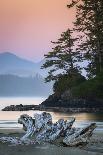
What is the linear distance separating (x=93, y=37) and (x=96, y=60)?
11.1 ft

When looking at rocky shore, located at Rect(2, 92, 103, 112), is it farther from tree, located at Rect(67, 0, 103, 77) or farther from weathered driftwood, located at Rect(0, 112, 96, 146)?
weathered driftwood, located at Rect(0, 112, 96, 146)

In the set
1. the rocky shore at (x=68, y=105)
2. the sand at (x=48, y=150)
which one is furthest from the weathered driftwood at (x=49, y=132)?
the rocky shore at (x=68, y=105)

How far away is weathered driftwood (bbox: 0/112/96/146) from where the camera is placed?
19734mm

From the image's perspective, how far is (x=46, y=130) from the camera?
21.4 m

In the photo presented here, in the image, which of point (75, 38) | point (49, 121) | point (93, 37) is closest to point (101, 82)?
point (93, 37)

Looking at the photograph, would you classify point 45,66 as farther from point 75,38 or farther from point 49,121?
point 49,121

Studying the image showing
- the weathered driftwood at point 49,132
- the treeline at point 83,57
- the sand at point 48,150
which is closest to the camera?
the sand at point 48,150

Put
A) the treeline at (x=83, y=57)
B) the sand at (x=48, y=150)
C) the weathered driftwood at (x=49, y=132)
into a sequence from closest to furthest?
the sand at (x=48, y=150), the weathered driftwood at (x=49, y=132), the treeline at (x=83, y=57)

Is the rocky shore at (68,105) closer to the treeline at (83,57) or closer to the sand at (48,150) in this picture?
the treeline at (83,57)

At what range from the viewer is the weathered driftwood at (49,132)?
1973 centimetres

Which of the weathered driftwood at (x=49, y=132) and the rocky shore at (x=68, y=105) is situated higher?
the rocky shore at (x=68, y=105)

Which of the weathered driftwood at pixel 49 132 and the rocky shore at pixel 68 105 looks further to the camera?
the rocky shore at pixel 68 105

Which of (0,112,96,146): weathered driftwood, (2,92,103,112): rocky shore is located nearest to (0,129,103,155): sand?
(0,112,96,146): weathered driftwood

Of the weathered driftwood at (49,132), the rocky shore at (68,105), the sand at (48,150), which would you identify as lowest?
the sand at (48,150)
